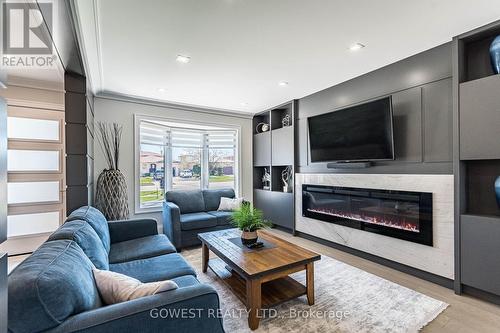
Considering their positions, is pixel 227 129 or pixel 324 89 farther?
pixel 227 129

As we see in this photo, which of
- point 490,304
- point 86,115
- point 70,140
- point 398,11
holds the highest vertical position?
point 398,11

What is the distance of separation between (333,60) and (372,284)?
253 cm

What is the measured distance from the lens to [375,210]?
3.18 metres

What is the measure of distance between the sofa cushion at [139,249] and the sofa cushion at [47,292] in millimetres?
1065

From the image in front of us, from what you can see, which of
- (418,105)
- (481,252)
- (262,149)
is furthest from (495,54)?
(262,149)

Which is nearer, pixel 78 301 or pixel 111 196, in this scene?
pixel 78 301

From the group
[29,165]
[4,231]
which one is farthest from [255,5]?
[29,165]

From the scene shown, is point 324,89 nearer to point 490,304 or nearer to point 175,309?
point 490,304

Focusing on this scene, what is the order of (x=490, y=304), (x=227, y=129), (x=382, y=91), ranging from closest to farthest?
(x=490, y=304) → (x=382, y=91) → (x=227, y=129)

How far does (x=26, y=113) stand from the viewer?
3717mm

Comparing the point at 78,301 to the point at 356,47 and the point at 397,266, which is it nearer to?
the point at 356,47

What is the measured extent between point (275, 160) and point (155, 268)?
3392 mm

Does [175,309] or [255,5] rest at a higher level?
[255,5]

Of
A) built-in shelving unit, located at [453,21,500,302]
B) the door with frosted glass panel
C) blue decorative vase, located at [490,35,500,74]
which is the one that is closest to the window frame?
the door with frosted glass panel
